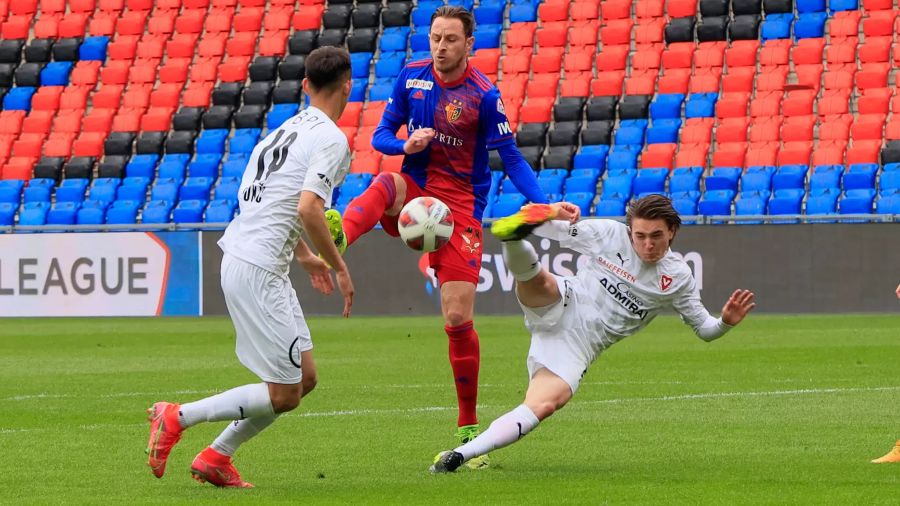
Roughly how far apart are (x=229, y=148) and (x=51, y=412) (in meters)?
17.7

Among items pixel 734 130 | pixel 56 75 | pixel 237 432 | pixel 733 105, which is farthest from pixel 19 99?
pixel 237 432

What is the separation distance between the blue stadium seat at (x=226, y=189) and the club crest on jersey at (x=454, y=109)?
17050 millimetres

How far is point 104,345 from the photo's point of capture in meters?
16.2

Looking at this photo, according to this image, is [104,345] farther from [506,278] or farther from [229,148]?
[229,148]

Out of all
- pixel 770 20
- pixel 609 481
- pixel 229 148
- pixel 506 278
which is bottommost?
pixel 229 148

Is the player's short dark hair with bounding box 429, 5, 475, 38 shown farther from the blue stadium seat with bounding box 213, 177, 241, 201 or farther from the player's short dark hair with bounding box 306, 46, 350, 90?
the blue stadium seat with bounding box 213, 177, 241, 201

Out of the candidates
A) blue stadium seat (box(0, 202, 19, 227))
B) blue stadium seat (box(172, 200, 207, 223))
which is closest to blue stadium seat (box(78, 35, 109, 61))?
blue stadium seat (box(0, 202, 19, 227))

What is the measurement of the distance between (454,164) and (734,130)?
639 inches

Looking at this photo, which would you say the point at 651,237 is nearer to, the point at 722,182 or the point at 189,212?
the point at 722,182

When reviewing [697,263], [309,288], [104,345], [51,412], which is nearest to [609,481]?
[51,412]

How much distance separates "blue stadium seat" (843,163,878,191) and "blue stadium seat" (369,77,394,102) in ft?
28.2

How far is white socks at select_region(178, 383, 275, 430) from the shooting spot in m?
6.29

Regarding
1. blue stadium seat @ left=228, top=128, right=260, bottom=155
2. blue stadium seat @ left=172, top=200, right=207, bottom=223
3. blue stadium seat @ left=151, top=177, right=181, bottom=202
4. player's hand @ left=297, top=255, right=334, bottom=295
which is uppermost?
player's hand @ left=297, top=255, right=334, bottom=295

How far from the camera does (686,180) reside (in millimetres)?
22656
